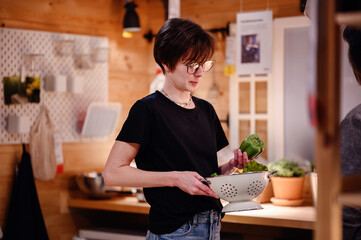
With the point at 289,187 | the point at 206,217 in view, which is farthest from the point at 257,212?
the point at 206,217

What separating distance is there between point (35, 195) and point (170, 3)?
1.59 metres

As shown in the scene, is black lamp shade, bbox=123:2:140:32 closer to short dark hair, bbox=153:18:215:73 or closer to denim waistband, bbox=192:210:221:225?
short dark hair, bbox=153:18:215:73

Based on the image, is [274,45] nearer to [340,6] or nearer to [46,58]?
[46,58]

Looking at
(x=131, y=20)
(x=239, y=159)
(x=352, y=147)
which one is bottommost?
(x=239, y=159)

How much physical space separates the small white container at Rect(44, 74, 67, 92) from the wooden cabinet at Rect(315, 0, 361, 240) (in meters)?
2.83

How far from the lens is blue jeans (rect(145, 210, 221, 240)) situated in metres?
1.98

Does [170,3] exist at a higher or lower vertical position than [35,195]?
higher

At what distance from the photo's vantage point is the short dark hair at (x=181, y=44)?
201cm

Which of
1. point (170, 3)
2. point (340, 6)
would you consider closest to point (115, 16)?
point (170, 3)

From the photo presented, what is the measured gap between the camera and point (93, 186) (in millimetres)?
3797

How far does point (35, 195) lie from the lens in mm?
3520

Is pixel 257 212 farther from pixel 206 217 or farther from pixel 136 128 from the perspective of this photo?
pixel 136 128

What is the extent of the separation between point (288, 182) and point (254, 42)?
1004mm

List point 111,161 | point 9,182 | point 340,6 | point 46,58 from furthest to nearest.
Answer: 1. point 46,58
2. point 9,182
3. point 111,161
4. point 340,6
